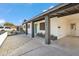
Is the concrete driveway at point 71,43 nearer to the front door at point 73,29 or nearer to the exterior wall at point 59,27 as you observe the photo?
the front door at point 73,29

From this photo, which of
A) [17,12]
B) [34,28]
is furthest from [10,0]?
[34,28]

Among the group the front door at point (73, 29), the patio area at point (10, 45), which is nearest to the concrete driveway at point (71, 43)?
the front door at point (73, 29)

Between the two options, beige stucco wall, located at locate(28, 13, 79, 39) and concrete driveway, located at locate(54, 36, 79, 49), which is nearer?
concrete driveway, located at locate(54, 36, 79, 49)

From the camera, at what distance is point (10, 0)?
14.7ft

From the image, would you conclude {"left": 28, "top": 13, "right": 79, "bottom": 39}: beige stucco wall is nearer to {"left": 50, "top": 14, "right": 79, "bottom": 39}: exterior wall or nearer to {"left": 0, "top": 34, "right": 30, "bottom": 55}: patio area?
{"left": 50, "top": 14, "right": 79, "bottom": 39}: exterior wall

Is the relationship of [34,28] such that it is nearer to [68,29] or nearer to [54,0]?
[68,29]

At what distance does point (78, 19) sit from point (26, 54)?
3.70 metres

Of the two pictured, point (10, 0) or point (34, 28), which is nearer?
point (10, 0)

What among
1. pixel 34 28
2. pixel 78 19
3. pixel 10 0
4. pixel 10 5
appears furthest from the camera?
pixel 34 28

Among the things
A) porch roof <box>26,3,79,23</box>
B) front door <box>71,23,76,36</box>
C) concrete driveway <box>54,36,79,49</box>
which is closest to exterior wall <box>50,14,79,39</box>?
front door <box>71,23,76,36</box>

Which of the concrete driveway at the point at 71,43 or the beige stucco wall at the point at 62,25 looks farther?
the beige stucco wall at the point at 62,25

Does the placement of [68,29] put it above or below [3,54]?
above

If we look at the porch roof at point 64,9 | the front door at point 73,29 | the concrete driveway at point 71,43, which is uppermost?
the porch roof at point 64,9

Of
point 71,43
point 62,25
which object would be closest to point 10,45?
point 71,43
